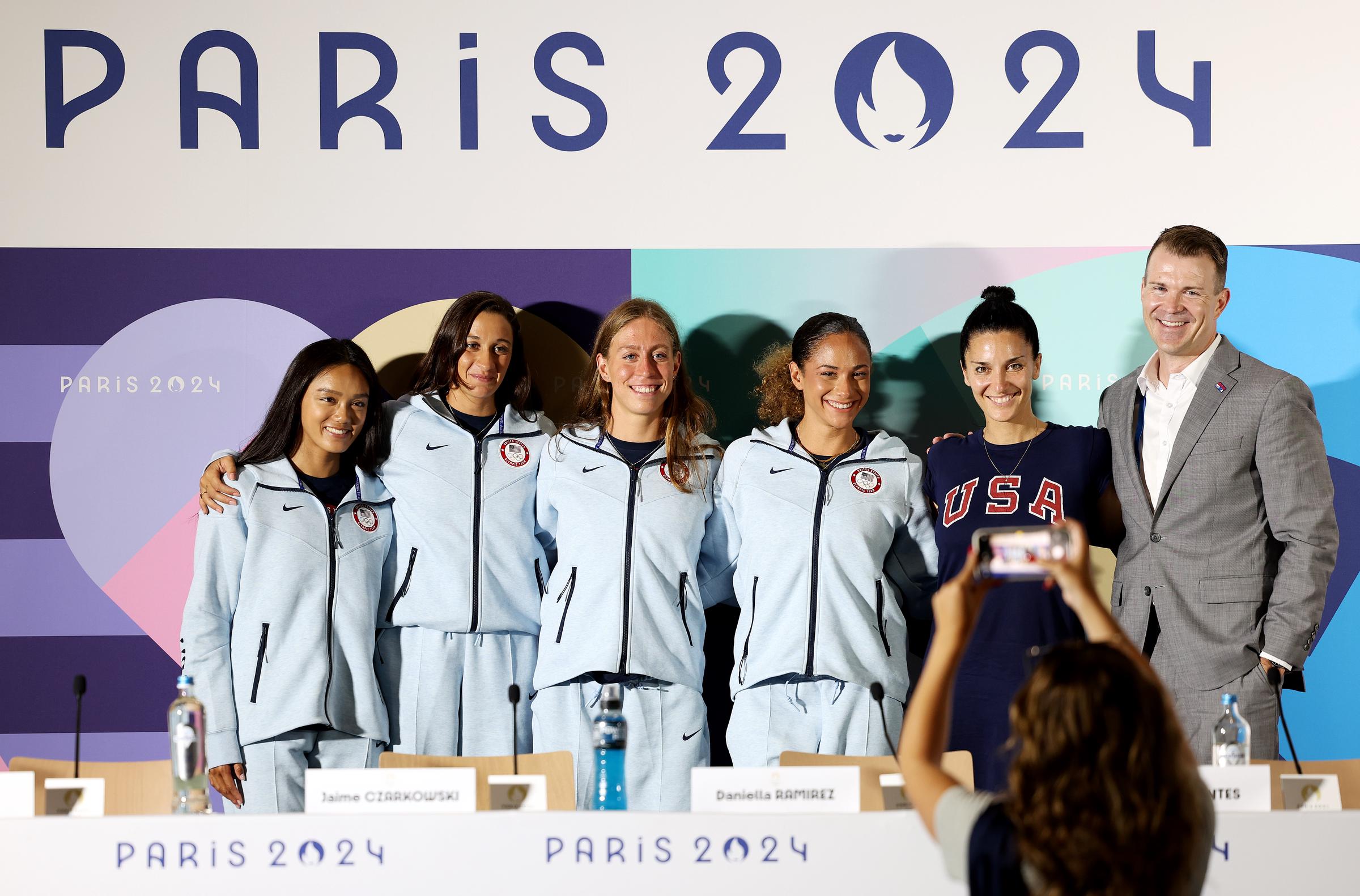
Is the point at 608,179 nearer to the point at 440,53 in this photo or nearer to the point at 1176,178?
the point at 440,53

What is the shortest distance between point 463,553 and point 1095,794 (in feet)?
8.49

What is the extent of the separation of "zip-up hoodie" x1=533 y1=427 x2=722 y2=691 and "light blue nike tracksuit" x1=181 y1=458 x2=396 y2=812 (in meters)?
0.58

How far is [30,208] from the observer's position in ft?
13.8

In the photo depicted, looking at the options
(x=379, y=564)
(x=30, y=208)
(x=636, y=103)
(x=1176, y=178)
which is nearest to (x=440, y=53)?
(x=636, y=103)

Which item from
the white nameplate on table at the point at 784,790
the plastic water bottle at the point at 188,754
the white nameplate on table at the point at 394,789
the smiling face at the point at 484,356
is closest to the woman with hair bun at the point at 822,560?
the smiling face at the point at 484,356

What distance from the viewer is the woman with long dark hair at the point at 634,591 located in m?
3.58

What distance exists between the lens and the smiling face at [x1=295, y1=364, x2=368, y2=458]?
3.69 metres

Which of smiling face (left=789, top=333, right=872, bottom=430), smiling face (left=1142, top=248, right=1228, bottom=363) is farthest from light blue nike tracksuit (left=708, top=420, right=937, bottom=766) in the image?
smiling face (left=1142, top=248, right=1228, bottom=363)

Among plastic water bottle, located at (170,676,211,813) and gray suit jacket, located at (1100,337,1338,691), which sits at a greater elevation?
gray suit jacket, located at (1100,337,1338,691)

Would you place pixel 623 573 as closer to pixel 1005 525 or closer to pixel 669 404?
pixel 669 404

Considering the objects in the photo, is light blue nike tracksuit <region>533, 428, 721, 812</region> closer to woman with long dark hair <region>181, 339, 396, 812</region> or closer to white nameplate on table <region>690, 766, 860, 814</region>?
woman with long dark hair <region>181, 339, 396, 812</region>

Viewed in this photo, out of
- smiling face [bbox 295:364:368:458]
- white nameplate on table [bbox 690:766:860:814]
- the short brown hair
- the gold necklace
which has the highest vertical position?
the short brown hair

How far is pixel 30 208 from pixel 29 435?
2.66 ft

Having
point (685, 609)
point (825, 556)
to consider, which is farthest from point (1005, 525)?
point (685, 609)
